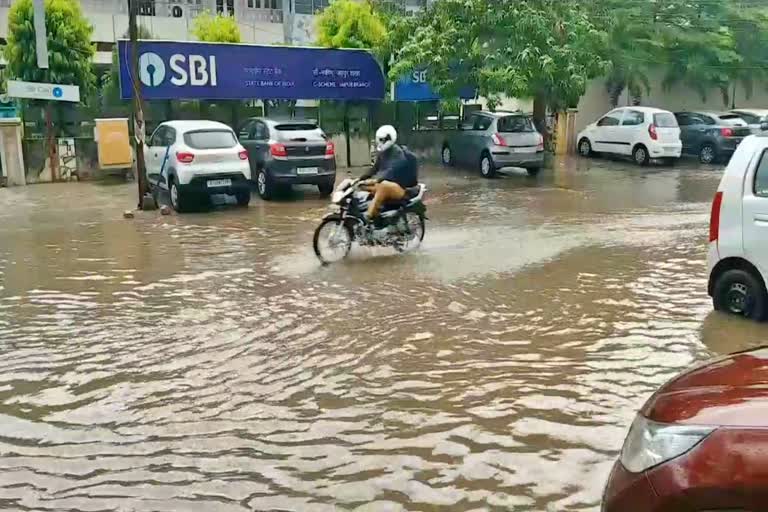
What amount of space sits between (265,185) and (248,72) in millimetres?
5234

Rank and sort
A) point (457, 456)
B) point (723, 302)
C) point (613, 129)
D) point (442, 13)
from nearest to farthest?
point (457, 456) < point (723, 302) < point (442, 13) < point (613, 129)

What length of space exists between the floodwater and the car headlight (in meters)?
1.22

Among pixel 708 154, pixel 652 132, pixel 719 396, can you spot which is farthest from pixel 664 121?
pixel 719 396

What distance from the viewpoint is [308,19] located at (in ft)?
111

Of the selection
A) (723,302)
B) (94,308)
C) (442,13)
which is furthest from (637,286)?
(442,13)

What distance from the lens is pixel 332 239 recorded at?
9.83 meters

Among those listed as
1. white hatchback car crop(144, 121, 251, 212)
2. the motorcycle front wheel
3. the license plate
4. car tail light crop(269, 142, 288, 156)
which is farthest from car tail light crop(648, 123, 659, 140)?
the motorcycle front wheel

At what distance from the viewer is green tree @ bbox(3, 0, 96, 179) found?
19016 mm

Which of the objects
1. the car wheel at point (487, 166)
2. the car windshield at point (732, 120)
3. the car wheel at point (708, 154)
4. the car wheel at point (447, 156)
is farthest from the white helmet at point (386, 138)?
the car windshield at point (732, 120)

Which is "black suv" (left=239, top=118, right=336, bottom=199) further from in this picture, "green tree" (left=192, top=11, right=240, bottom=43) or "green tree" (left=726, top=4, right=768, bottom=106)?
"green tree" (left=726, top=4, right=768, bottom=106)

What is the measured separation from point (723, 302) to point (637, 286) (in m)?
1.34

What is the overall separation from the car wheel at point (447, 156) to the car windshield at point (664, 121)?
18.1 feet

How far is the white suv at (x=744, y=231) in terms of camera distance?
6652 mm

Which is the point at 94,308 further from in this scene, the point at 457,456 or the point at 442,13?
→ the point at 442,13
